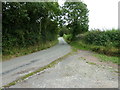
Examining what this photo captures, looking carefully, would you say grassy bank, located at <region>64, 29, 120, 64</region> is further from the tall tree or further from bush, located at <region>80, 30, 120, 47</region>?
the tall tree

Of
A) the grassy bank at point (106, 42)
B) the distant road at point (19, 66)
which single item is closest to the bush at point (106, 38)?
the grassy bank at point (106, 42)

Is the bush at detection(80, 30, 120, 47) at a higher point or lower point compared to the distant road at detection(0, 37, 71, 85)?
higher

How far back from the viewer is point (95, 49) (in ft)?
36.5

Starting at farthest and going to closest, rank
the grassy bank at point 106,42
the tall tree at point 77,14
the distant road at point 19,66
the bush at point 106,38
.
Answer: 1. the tall tree at point 77,14
2. the bush at point 106,38
3. the grassy bank at point 106,42
4. the distant road at point 19,66

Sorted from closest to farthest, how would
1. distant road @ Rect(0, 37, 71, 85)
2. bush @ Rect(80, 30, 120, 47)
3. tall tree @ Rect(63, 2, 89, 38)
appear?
distant road @ Rect(0, 37, 71, 85)
bush @ Rect(80, 30, 120, 47)
tall tree @ Rect(63, 2, 89, 38)

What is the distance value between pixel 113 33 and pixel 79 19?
989cm

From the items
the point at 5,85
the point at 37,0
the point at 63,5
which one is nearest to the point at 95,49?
the point at 37,0

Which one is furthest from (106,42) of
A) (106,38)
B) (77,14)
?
(77,14)

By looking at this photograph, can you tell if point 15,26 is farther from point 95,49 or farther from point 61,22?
point 61,22

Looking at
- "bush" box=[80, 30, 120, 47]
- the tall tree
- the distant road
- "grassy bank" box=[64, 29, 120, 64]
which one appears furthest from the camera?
the tall tree

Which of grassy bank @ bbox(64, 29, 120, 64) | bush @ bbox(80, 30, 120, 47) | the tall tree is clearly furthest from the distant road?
the tall tree

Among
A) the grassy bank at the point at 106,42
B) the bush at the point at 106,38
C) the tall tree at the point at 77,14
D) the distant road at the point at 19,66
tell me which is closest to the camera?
the distant road at the point at 19,66

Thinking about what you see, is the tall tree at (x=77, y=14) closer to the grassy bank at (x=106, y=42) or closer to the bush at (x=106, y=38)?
the grassy bank at (x=106, y=42)

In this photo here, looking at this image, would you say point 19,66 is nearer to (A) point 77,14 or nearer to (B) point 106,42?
(B) point 106,42
